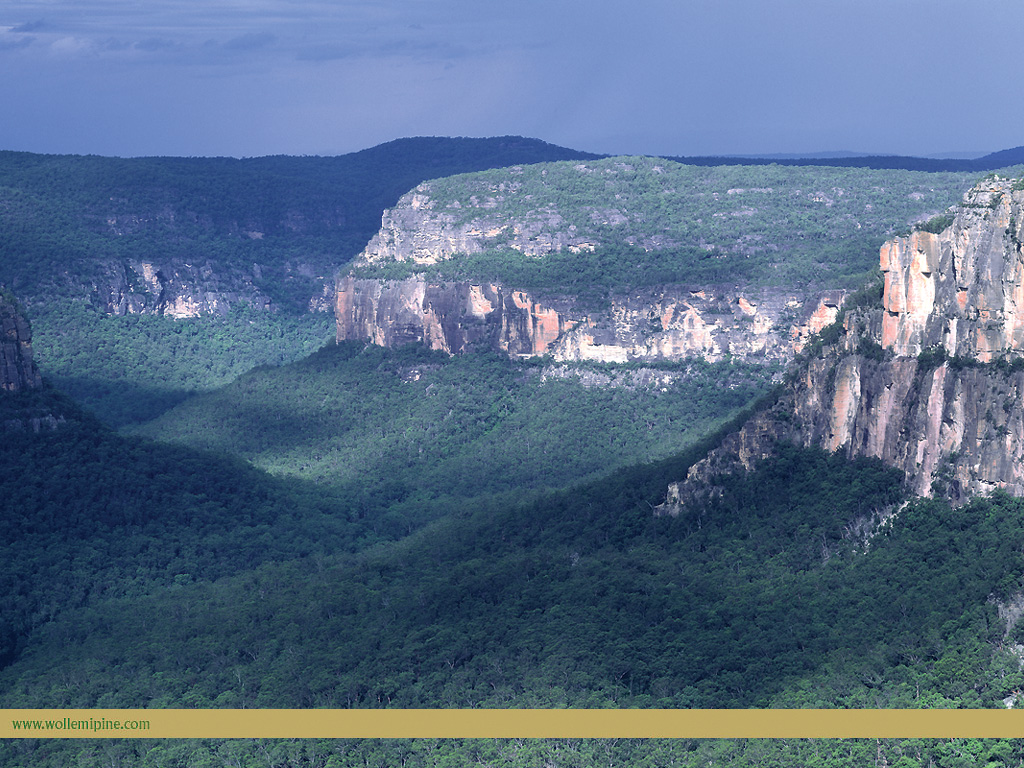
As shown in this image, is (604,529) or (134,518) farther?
(134,518)

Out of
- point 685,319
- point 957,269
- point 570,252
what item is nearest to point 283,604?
point 957,269

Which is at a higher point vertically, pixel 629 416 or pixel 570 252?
pixel 570 252

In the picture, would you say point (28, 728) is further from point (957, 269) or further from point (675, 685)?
point (957, 269)

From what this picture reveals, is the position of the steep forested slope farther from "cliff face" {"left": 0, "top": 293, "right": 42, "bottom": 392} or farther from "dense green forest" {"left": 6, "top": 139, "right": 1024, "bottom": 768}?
"cliff face" {"left": 0, "top": 293, "right": 42, "bottom": 392}

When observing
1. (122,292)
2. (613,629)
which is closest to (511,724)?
(613,629)

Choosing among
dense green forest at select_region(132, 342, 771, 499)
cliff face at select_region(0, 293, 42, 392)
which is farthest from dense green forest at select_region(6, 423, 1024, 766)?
dense green forest at select_region(132, 342, 771, 499)
